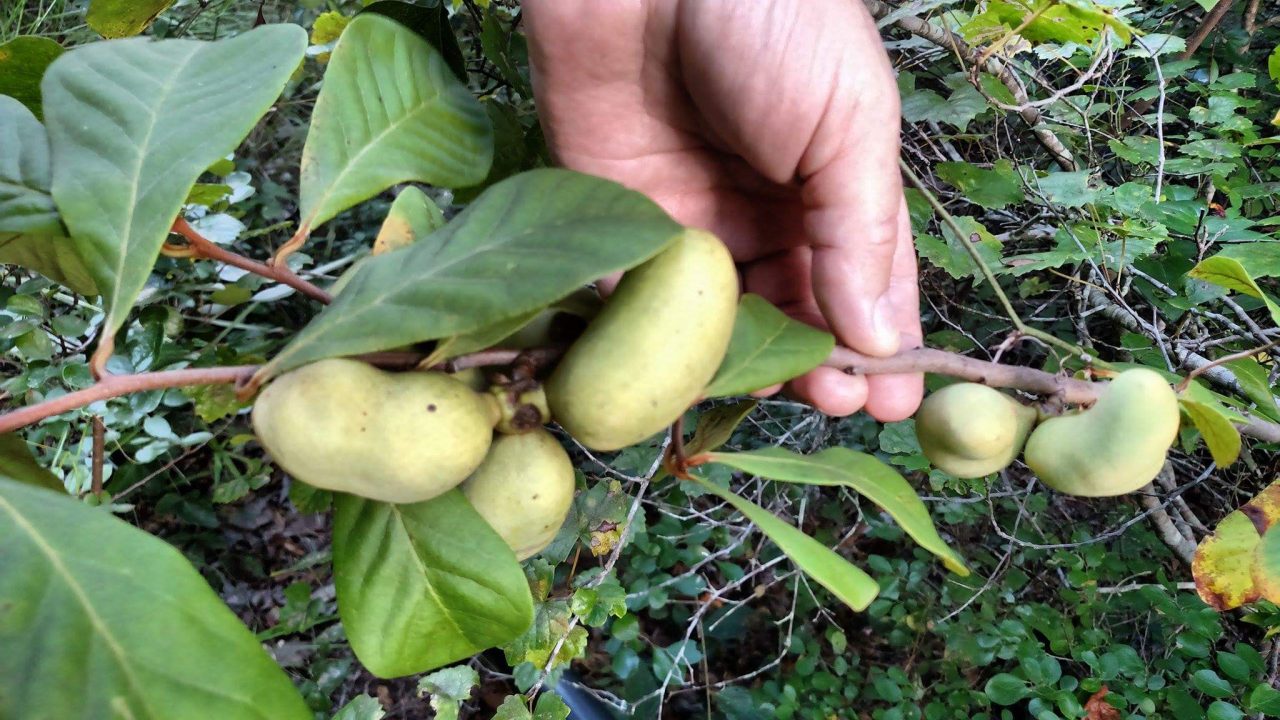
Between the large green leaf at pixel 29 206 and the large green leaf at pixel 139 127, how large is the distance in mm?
77

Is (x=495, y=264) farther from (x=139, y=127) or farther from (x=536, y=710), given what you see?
(x=536, y=710)

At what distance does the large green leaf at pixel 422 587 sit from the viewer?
83 cm

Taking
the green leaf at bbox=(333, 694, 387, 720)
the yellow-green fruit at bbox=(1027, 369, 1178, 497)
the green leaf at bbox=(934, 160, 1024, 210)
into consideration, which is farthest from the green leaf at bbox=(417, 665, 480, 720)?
the green leaf at bbox=(934, 160, 1024, 210)

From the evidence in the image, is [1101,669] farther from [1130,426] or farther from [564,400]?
[564,400]

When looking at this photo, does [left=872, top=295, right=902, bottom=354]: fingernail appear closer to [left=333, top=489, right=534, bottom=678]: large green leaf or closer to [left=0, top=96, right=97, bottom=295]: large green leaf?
[left=333, top=489, right=534, bottom=678]: large green leaf

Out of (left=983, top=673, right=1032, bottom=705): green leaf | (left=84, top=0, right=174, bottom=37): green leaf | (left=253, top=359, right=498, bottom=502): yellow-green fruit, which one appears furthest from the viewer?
(left=983, top=673, right=1032, bottom=705): green leaf

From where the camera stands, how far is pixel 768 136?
122 centimetres

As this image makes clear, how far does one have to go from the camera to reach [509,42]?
1.75 metres

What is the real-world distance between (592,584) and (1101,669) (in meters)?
1.38

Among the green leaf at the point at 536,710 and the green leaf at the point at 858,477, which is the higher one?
the green leaf at the point at 858,477

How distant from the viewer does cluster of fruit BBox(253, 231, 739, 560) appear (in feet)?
2.27

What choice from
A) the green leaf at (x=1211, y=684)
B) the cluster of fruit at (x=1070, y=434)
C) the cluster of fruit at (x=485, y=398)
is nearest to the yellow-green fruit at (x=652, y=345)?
the cluster of fruit at (x=485, y=398)

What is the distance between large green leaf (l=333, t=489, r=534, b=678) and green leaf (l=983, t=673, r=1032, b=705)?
1566mm

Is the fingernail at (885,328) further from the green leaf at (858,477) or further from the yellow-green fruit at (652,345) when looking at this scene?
the yellow-green fruit at (652,345)
